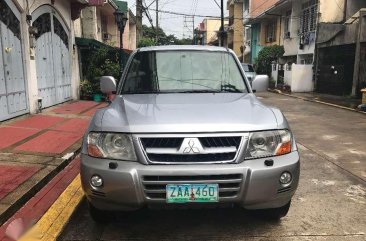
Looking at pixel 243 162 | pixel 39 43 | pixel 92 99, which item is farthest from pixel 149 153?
pixel 92 99

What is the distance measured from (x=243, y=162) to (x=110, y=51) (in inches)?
524

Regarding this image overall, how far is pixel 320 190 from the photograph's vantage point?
15.5 ft

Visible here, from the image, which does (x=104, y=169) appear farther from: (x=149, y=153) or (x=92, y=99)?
(x=92, y=99)

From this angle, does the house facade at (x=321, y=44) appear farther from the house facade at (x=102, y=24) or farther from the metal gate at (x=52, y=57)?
the metal gate at (x=52, y=57)

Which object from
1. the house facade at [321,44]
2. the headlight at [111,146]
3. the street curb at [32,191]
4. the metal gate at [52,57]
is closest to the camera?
the headlight at [111,146]

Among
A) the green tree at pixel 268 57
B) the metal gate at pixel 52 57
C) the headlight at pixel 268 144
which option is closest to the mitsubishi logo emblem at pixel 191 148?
the headlight at pixel 268 144

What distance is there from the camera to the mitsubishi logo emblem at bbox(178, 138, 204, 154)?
9.87 ft

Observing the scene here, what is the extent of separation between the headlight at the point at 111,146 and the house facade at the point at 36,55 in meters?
6.09

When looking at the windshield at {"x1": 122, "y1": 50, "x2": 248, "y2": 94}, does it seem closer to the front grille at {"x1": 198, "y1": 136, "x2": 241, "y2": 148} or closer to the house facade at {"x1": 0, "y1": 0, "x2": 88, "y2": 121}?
the front grille at {"x1": 198, "y1": 136, "x2": 241, "y2": 148}

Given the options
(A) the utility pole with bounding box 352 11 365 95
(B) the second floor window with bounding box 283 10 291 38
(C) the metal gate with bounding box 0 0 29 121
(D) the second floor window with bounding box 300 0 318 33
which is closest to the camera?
(C) the metal gate with bounding box 0 0 29 121

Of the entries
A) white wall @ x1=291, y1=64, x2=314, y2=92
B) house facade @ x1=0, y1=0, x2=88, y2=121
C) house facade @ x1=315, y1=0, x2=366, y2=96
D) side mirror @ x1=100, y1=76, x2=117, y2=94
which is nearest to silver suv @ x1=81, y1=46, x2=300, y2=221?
side mirror @ x1=100, y1=76, x2=117, y2=94

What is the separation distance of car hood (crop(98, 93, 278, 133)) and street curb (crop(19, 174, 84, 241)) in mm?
1063

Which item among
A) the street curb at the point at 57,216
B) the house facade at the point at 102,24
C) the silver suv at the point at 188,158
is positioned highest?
the house facade at the point at 102,24

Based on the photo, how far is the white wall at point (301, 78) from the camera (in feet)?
71.6
